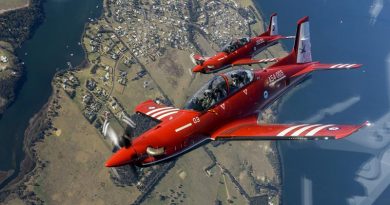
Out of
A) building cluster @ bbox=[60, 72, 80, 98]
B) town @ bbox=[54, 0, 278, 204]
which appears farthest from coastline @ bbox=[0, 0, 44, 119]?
building cluster @ bbox=[60, 72, 80, 98]

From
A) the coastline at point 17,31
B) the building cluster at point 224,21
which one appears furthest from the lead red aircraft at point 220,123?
the building cluster at point 224,21

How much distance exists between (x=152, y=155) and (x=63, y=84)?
227 feet

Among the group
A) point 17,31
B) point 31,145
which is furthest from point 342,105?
point 17,31

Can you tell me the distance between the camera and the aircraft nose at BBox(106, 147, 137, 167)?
35.0 m

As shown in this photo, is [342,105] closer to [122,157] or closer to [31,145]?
[31,145]

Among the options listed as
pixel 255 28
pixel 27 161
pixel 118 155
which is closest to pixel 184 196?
pixel 27 161

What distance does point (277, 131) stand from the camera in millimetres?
43062

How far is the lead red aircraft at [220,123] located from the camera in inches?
1463

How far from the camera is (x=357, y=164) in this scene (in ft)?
385

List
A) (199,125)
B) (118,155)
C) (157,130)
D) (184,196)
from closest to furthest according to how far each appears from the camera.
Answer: (118,155), (157,130), (199,125), (184,196)

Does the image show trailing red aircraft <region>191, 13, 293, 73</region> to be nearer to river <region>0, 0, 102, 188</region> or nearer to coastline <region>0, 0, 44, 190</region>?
river <region>0, 0, 102, 188</region>

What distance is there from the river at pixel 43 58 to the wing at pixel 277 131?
60.9 m

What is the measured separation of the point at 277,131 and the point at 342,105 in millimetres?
94974

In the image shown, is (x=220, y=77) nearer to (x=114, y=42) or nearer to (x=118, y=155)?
(x=118, y=155)
